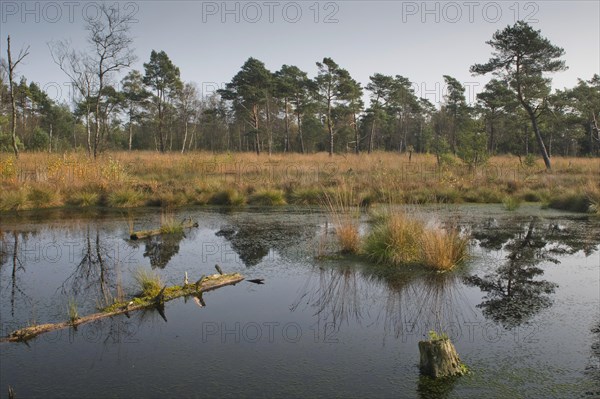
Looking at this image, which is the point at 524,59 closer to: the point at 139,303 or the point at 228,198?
the point at 228,198

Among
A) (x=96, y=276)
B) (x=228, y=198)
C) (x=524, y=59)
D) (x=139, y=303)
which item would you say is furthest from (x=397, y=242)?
(x=524, y=59)

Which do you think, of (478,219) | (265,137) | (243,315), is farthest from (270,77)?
(243,315)

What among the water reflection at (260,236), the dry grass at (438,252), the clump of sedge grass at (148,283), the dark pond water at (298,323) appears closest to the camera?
the dark pond water at (298,323)

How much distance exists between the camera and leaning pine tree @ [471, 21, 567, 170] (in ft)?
77.4

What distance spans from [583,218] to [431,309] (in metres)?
8.65

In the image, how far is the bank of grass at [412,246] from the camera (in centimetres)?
634

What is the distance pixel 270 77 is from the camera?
37094mm

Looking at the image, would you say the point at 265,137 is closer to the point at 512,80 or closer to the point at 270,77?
the point at 270,77

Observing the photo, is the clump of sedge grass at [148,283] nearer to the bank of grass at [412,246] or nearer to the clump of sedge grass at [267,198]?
the bank of grass at [412,246]

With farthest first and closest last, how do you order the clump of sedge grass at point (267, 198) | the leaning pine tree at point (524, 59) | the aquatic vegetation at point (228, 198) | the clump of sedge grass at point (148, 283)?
1. the leaning pine tree at point (524, 59)
2. the clump of sedge grass at point (267, 198)
3. the aquatic vegetation at point (228, 198)
4. the clump of sedge grass at point (148, 283)

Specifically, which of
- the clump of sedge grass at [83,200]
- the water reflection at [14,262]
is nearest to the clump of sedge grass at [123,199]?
the clump of sedge grass at [83,200]

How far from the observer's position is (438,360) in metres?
3.41

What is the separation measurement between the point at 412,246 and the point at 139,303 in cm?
396

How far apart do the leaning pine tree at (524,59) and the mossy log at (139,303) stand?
Answer: 21941 millimetres
